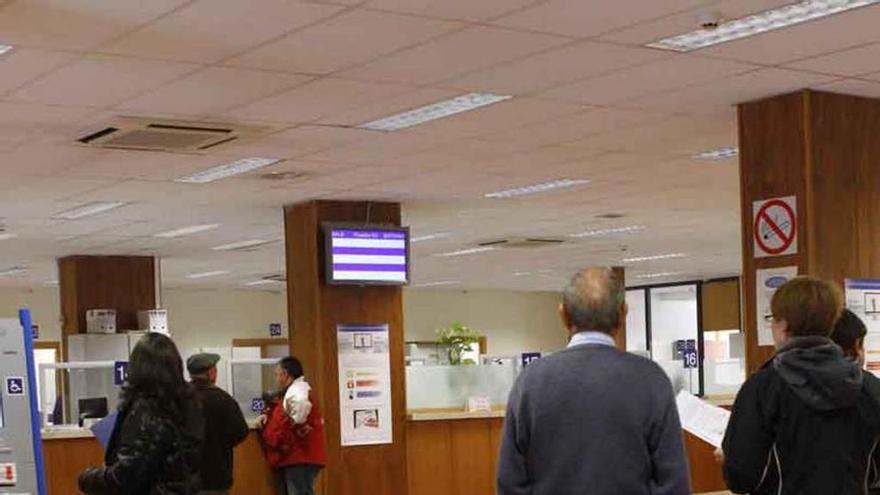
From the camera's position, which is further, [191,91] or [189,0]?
[191,91]

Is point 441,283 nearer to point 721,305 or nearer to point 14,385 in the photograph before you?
point 721,305

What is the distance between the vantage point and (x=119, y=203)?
11977 millimetres

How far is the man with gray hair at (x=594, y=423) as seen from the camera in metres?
3.55

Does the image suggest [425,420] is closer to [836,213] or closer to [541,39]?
[836,213]

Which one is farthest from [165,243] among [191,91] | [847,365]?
[847,365]

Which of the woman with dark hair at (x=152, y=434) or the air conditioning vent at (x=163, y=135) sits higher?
the air conditioning vent at (x=163, y=135)

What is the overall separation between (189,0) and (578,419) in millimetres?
2841

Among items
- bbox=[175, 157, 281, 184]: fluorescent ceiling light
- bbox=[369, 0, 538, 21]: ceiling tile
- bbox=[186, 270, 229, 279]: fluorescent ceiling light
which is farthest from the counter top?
bbox=[186, 270, 229, 279]: fluorescent ceiling light

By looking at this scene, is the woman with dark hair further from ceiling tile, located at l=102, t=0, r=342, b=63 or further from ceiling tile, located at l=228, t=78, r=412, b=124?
ceiling tile, located at l=228, t=78, r=412, b=124

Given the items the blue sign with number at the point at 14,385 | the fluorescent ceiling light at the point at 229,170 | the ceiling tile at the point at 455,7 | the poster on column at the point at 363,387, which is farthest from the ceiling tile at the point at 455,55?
the poster on column at the point at 363,387

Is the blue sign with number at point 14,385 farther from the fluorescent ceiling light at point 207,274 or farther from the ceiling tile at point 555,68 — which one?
the fluorescent ceiling light at point 207,274

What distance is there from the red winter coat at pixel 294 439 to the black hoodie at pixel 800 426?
660 cm

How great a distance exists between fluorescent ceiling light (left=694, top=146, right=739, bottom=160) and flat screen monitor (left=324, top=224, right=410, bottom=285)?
9.49ft

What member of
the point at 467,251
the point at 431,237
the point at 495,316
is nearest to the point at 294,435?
the point at 431,237
